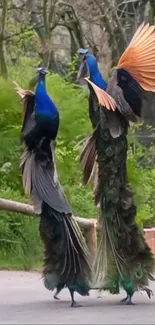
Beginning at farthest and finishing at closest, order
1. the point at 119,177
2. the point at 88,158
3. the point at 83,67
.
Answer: the point at 88,158
the point at 83,67
the point at 119,177

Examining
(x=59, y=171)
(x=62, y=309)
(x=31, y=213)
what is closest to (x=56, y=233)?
(x=62, y=309)

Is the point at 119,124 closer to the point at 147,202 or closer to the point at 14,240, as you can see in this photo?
the point at 14,240

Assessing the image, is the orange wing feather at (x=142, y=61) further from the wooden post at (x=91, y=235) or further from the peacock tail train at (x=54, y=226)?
the wooden post at (x=91, y=235)

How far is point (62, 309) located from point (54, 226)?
0.76 metres

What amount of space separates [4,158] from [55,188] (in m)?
5.55

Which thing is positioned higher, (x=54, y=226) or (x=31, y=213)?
(x=54, y=226)

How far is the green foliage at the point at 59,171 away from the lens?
42.8 feet

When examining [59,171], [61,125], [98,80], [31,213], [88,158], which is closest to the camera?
[98,80]

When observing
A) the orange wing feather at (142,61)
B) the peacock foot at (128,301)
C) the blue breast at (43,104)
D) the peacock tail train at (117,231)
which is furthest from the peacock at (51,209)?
the orange wing feather at (142,61)

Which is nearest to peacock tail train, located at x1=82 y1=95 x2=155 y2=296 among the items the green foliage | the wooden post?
the wooden post

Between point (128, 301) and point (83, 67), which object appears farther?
point (83, 67)

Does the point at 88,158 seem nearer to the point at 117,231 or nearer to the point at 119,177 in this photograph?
the point at 119,177

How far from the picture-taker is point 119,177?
929 centimetres

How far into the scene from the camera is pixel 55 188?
30.4ft
